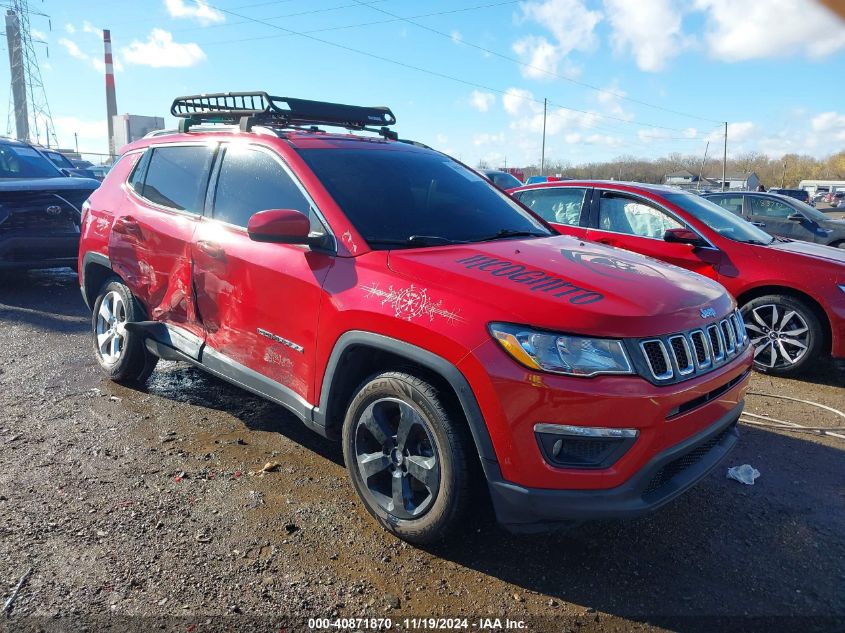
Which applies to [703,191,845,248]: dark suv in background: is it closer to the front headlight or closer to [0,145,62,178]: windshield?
the front headlight

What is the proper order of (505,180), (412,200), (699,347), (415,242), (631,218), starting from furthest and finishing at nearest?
1. (505,180)
2. (631,218)
3. (412,200)
4. (415,242)
5. (699,347)

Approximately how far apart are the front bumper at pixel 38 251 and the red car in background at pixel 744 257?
5.74m

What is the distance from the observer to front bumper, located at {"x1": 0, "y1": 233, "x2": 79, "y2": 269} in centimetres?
748

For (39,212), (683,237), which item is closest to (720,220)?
(683,237)

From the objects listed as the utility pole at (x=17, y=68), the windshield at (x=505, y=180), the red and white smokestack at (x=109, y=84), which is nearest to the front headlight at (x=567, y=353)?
the windshield at (x=505, y=180)

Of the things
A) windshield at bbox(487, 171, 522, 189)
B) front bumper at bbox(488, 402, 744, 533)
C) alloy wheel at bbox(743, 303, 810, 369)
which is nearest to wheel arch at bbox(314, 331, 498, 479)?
front bumper at bbox(488, 402, 744, 533)

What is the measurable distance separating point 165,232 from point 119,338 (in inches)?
45.7

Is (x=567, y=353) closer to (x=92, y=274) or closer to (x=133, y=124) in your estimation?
(x=92, y=274)

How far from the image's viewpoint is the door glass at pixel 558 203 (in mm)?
6617

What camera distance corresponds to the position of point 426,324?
2627mm

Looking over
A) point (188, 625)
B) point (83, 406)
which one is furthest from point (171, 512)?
point (83, 406)

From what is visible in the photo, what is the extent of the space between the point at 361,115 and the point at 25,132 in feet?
208

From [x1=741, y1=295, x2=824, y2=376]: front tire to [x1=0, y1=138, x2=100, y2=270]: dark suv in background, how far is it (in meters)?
7.43

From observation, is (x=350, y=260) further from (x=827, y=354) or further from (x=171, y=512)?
(x=827, y=354)
